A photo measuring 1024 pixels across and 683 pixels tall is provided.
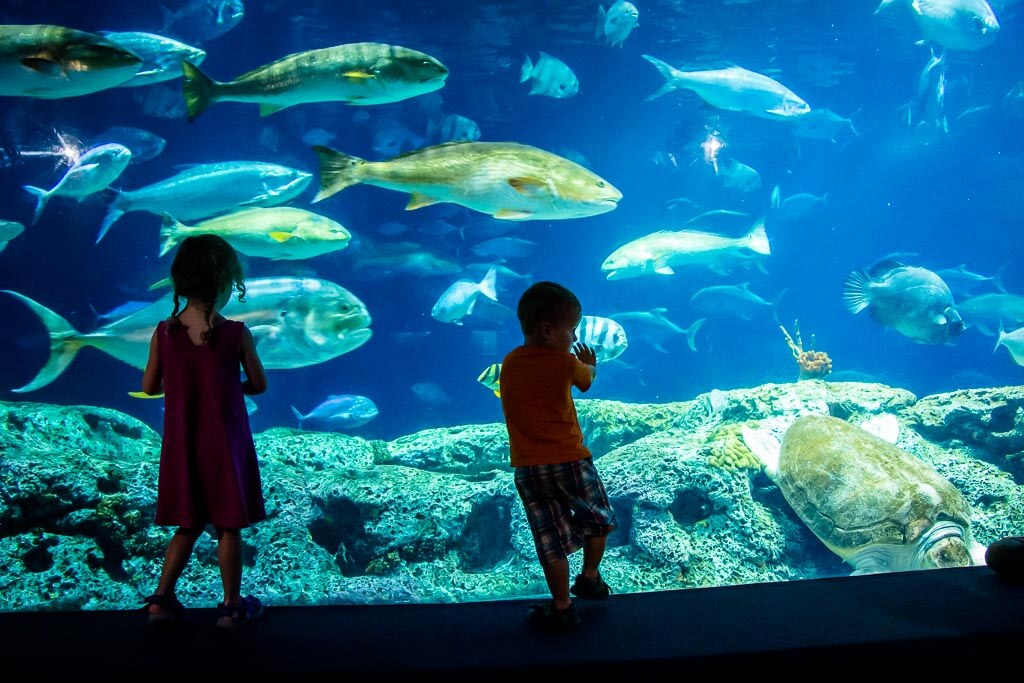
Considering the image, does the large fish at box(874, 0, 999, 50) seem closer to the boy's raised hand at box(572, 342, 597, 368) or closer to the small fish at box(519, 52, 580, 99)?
the small fish at box(519, 52, 580, 99)

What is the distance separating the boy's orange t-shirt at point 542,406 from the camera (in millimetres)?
1858

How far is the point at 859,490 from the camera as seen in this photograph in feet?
11.8

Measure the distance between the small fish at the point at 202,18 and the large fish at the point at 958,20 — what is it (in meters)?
11.8

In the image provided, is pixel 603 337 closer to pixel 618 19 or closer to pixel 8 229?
pixel 8 229

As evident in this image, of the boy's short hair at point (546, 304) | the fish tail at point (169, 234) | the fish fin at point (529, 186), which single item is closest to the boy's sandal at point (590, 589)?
the boy's short hair at point (546, 304)

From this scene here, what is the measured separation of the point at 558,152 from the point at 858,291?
7.28 metres

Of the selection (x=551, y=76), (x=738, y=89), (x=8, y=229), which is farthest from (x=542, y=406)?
(x=738, y=89)

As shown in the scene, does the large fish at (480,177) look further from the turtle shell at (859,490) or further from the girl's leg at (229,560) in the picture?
the turtle shell at (859,490)

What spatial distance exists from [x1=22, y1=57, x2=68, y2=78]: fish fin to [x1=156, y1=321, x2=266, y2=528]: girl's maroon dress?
8.79 ft

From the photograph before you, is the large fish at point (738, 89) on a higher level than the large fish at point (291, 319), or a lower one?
higher

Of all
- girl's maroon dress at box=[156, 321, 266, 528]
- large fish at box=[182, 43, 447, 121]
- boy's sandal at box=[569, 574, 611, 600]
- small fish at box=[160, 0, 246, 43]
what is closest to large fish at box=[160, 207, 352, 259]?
large fish at box=[182, 43, 447, 121]

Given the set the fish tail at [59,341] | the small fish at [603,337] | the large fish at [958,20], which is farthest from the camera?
the large fish at [958,20]

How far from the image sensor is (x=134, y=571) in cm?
322

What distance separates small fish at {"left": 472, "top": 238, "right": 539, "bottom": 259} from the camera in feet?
37.2
